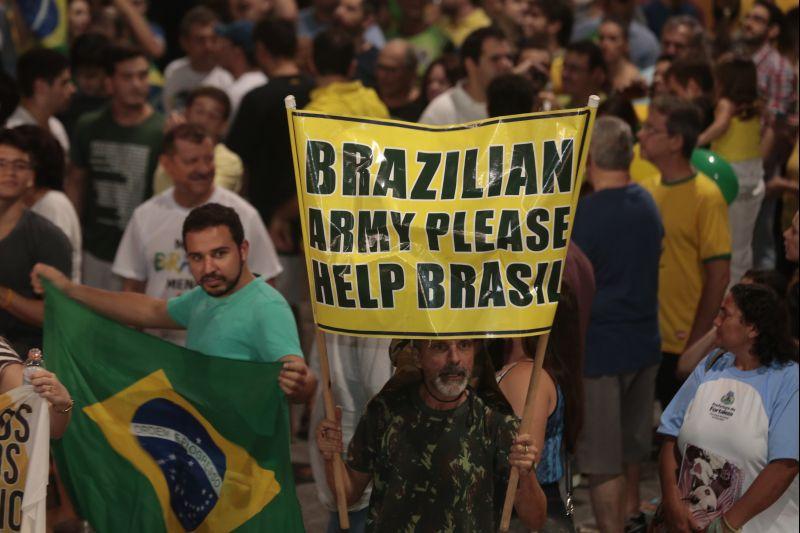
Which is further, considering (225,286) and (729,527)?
(225,286)

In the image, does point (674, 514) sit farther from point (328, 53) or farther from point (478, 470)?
point (328, 53)

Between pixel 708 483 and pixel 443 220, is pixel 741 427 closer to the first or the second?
pixel 708 483

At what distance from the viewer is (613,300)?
761 cm

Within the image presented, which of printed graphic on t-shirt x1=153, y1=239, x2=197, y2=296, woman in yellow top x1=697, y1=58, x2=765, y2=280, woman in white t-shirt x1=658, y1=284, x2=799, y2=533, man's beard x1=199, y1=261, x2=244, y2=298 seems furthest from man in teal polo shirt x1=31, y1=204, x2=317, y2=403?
woman in yellow top x1=697, y1=58, x2=765, y2=280

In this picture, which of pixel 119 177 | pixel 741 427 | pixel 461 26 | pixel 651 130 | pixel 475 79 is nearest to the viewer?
pixel 741 427

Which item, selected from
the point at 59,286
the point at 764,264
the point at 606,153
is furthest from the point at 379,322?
the point at 764,264

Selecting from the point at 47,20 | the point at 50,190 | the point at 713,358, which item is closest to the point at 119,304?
the point at 50,190

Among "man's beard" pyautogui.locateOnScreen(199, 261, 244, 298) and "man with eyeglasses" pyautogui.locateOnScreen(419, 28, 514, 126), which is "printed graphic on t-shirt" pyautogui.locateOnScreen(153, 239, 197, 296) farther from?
"man with eyeglasses" pyautogui.locateOnScreen(419, 28, 514, 126)

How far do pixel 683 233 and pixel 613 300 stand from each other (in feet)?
2.26

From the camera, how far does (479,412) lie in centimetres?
523

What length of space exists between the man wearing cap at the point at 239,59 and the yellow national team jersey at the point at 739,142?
335 cm

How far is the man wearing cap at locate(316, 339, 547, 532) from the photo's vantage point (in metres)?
5.17

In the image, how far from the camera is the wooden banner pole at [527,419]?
511cm

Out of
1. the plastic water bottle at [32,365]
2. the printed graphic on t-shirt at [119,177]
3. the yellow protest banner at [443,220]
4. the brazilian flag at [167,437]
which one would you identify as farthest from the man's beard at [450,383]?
the printed graphic on t-shirt at [119,177]
